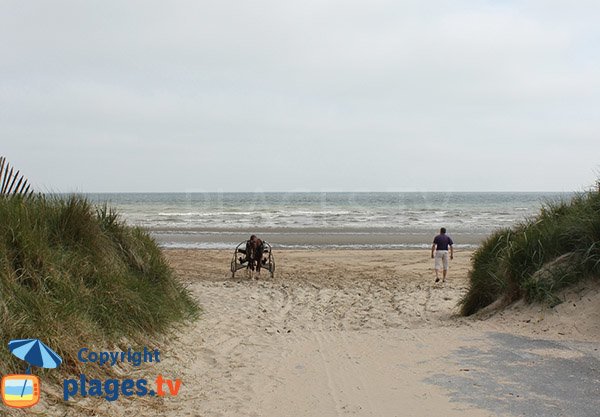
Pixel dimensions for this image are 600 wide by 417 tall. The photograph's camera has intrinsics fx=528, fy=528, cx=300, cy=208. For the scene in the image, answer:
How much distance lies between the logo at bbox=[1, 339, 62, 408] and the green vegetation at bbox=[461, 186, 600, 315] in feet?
21.1

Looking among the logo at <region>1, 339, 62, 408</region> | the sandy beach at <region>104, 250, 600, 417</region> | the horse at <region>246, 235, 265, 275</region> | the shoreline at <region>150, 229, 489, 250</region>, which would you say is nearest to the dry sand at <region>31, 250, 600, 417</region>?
the sandy beach at <region>104, 250, 600, 417</region>

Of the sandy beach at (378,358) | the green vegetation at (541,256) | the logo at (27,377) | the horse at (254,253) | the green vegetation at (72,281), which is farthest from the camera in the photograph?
the horse at (254,253)

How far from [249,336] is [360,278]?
8162 millimetres

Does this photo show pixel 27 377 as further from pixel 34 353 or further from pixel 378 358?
pixel 378 358

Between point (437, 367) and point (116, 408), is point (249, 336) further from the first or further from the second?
point (116, 408)

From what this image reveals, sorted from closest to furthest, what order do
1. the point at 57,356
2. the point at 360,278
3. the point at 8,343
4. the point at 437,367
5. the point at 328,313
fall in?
the point at 8,343
the point at 57,356
the point at 437,367
the point at 328,313
the point at 360,278

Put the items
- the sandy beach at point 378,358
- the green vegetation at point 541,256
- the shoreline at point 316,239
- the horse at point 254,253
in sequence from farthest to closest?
the shoreline at point 316,239
the horse at point 254,253
the green vegetation at point 541,256
the sandy beach at point 378,358

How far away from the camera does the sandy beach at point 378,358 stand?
4.66 m

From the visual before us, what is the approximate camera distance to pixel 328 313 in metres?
10.2

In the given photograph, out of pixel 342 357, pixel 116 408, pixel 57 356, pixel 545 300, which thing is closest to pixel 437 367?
pixel 342 357

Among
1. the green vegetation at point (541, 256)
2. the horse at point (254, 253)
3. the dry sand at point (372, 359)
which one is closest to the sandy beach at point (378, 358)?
the dry sand at point (372, 359)

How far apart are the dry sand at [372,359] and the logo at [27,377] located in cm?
54

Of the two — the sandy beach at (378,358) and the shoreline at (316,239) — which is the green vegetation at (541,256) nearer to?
the sandy beach at (378,358)

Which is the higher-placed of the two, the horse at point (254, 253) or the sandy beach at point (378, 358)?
the horse at point (254, 253)
